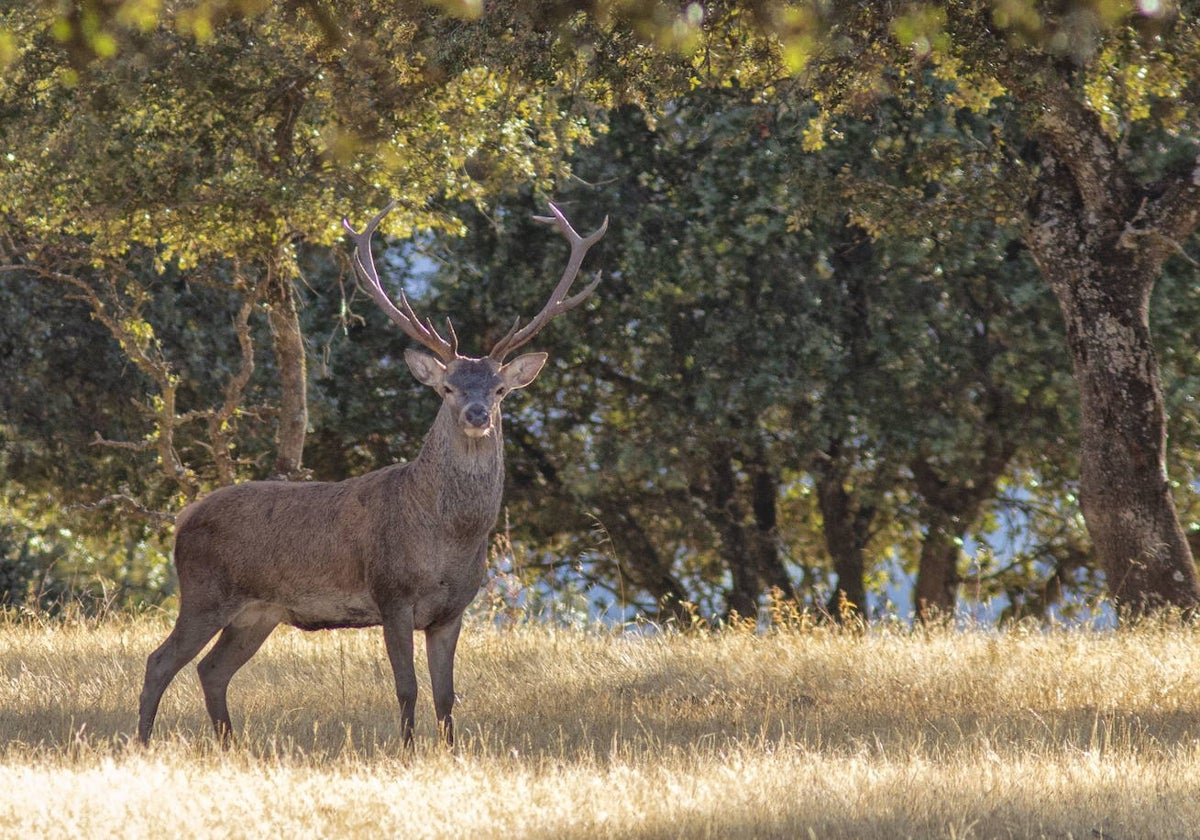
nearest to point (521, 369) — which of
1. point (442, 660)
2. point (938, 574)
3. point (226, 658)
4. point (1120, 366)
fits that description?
point (442, 660)

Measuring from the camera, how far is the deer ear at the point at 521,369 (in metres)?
8.20

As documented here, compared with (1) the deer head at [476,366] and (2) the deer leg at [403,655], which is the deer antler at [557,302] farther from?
(2) the deer leg at [403,655]

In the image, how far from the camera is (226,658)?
870cm

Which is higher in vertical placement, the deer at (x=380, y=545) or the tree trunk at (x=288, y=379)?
the tree trunk at (x=288, y=379)

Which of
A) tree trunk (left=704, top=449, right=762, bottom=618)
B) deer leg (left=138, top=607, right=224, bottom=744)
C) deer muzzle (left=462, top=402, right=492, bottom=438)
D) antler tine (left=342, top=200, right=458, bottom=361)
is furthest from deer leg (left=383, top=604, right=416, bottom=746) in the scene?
tree trunk (left=704, top=449, right=762, bottom=618)

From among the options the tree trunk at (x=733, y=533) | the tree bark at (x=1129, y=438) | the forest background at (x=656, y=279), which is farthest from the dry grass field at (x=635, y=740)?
the tree trunk at (x=733, y=533)

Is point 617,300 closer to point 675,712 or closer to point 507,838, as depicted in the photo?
point 675,712

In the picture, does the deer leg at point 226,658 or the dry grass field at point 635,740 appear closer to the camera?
the dry grass field at point 635,740

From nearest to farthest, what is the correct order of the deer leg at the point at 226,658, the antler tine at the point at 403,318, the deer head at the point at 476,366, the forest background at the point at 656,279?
1. the deer head at the point at 476,366
2. the antler tine at the point at 403,318
3. the deer leg at the point at 226,658
4. the forest background at the point at 656,279

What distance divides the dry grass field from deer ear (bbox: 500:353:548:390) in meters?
1.79

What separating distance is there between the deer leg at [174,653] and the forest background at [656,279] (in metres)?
2.98

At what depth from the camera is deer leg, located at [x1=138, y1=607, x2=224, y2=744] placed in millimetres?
8352

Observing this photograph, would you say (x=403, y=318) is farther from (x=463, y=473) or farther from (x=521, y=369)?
(x=463, y=473)

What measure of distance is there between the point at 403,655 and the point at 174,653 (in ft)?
4.33
